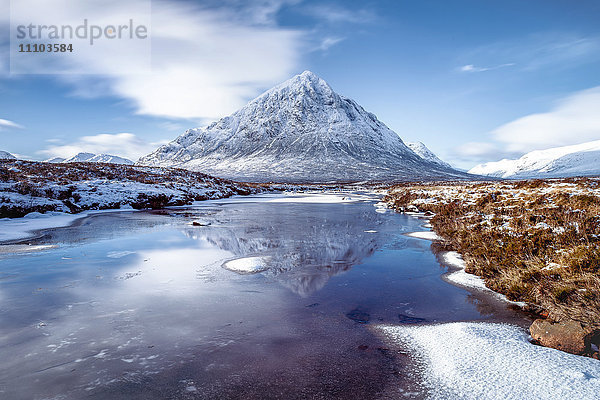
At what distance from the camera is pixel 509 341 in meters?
4.55

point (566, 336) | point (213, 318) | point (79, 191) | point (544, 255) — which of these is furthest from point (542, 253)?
point (79, 191)

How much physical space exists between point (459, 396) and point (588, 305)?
9.97 feet

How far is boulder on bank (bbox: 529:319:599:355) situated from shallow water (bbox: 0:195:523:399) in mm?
1076

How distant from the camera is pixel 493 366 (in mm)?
3926

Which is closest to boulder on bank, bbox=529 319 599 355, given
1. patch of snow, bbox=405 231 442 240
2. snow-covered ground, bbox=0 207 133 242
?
patch of snow, bbox=405 231 442 240

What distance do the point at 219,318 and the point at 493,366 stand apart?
431cm

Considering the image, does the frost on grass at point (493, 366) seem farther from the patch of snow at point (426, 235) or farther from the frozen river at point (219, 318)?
the patch of snow at point (426, 235)

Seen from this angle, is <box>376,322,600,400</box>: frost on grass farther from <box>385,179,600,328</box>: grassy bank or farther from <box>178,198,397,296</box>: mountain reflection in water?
<box>178,198,397,296</box>: mountain reflection in water

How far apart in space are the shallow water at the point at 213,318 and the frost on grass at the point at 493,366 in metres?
0.38

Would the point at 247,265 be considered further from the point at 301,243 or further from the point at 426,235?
the point at 426,235

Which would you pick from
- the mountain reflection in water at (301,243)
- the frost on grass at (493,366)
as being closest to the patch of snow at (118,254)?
the mountain reflection in water at (301,243)

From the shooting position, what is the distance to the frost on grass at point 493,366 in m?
3.41

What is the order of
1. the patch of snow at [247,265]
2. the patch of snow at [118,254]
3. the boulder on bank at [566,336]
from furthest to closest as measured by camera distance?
the patch of snow at [118,254] → the patch of snow at [247,265] → the boulder on bank at [566,336]

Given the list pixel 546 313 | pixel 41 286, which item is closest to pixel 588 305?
pixel 546 313
